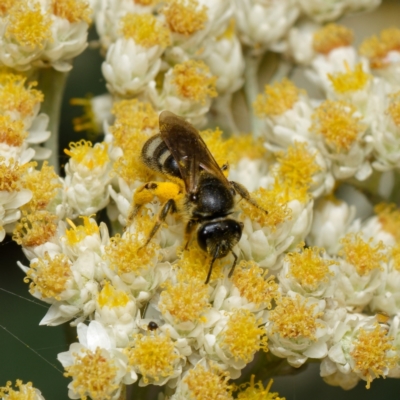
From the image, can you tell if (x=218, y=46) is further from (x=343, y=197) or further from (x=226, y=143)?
(x=343, y=197)

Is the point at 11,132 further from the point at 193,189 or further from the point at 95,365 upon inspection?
the point at 95,365

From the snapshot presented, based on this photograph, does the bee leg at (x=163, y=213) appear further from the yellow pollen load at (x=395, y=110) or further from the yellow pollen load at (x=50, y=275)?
the yellow pollen load at (x=395, y=110)

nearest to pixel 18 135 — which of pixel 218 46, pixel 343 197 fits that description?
pixel 218 46

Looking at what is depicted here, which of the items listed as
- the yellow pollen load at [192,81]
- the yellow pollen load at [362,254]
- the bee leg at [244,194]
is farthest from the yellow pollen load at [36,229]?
the yellow pollen load at [362,254]

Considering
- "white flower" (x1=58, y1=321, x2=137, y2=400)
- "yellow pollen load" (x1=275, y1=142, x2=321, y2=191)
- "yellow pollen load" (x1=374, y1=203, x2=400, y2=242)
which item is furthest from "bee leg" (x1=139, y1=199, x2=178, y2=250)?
"yellow pollen load" (x1=374, y1=203, x2=400, y2=242)

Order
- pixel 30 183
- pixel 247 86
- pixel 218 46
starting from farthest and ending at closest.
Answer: pixel 247 86 < pixel 218 46 < pixel 30 183

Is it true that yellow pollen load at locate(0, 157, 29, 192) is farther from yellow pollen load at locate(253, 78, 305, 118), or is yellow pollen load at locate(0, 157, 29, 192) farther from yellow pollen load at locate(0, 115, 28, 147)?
yellow pollen load at locate(253, 78, 305, 118)

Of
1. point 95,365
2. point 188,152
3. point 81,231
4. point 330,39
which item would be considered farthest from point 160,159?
point 330,39
